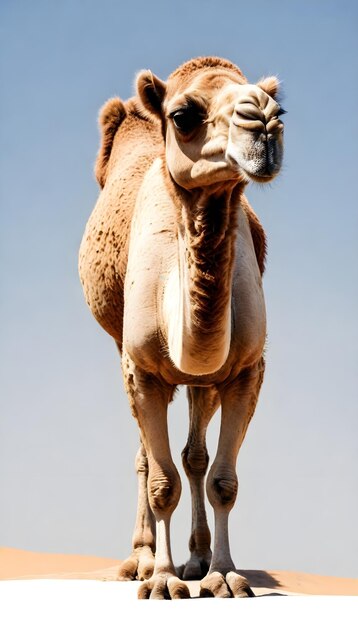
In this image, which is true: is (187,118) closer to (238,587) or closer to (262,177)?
(262,177)

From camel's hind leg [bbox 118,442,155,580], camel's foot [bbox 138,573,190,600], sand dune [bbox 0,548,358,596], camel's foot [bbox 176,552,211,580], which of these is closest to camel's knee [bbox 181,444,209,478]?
camel's hind leg [bbox 118,442,155,580]

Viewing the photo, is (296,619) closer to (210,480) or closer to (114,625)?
(114,625)

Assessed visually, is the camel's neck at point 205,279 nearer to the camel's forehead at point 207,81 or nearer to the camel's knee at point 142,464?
the camel's forehead at point 207,81

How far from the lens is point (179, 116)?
698cm

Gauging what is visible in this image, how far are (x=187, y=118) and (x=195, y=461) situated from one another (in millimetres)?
3461

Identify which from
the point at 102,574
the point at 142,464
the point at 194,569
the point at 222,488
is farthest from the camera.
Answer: the point at 102,574

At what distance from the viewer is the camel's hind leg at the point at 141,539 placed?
30.2 feet

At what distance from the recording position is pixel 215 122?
6.75 metres

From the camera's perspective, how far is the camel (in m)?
6.78

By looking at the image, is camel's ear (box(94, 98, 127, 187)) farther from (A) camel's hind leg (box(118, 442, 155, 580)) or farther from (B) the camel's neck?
(B) the camel's neck

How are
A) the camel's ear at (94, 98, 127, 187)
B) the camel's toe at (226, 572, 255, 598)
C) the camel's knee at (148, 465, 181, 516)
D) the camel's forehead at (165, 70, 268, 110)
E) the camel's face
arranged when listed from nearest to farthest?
the camel's face
the camel's forehead at (165, 70, 268, 110)
the camel's toe at (226, 572, 255, 598)
the camel's knee at (148, 465, 181, 516)
the camel's ear at (94, 98, 127, 187)

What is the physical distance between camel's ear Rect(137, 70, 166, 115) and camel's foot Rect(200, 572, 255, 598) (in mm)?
2758


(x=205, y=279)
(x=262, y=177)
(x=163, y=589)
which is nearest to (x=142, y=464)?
(x=163, y=589)

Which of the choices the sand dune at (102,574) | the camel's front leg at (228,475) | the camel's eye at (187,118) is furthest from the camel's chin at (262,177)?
the sand dune at (102,574)
